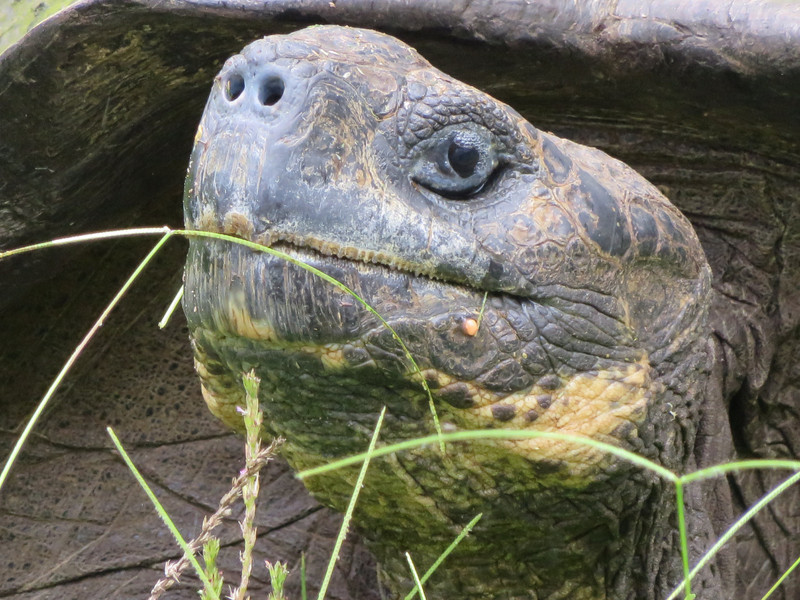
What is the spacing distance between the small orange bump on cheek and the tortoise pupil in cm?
23

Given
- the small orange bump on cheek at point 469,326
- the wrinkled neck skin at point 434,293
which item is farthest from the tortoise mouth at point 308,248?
the small orange bump on cheek at point 469,326

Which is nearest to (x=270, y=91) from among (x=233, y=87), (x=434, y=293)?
(x=233, y=87)

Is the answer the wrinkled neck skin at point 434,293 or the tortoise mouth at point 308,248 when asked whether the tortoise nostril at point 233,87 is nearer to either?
the wrinkled neck skin at point 434,293

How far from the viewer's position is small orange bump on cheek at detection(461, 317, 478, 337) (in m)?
1.59

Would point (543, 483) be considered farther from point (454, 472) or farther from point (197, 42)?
point (197, 42)

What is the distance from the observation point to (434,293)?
1.58 meters

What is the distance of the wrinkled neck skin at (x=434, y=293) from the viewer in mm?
1518

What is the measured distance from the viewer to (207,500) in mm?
3174

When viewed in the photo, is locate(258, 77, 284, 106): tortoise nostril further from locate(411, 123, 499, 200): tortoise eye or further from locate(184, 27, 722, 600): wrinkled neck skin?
locate(411, 123, 499, 200): tortoise eye

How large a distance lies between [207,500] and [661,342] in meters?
1.75

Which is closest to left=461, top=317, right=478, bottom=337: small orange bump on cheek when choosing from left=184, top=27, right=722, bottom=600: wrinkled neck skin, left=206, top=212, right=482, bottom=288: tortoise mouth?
left=184, top=27, right=722, bottom=600: wrinkled neck skin

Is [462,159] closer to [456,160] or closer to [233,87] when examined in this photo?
[456,160]

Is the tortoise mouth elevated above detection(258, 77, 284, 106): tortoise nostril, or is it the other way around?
detection(258, 77, 284, 106): tortoise nostril

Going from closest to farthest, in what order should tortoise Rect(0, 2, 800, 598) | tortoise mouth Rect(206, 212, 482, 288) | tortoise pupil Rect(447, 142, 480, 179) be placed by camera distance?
1. tortoise mouth Rect(206, 212, 482, 288)
2. tortoise pupil Rect(447, 142, 480, 179)
3. tortoise Rect(0, 2, 800, 598)
